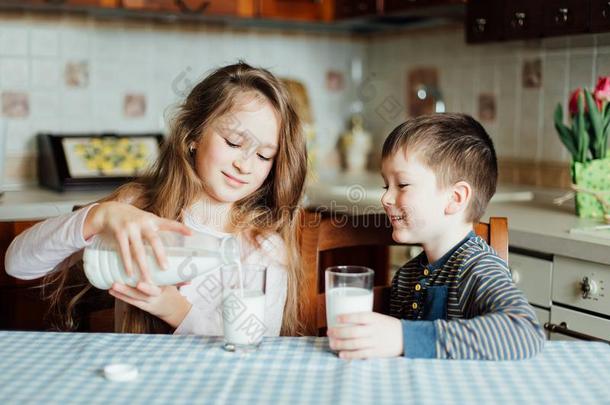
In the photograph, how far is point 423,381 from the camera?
3.14ft

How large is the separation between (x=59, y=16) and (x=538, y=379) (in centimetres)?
222

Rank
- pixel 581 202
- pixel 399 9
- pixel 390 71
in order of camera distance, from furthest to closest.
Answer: pixel 390 71
pixel 399 9
pixel 581 202

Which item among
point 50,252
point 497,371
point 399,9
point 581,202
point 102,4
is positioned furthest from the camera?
point 399,9

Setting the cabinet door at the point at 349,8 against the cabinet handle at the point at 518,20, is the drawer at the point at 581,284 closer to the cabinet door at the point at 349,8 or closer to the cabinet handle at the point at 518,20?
the cabinet handle at the point at 518,20

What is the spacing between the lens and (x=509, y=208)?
2221 millimetres

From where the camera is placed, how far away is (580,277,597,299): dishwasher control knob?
170 centimetres

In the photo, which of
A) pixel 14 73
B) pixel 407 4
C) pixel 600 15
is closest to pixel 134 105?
pixel 14 73

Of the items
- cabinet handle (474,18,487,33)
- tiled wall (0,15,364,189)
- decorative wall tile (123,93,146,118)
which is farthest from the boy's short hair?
decorative wall tile (123,93,146,118)

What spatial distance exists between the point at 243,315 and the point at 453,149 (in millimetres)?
506

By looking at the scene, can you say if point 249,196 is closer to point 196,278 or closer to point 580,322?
point 196,278

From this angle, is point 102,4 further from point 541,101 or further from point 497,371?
point 497,371

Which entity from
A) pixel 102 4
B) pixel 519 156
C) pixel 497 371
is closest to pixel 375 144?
pixel 519 156

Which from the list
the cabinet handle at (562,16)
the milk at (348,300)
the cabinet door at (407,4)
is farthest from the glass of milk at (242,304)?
the cabinet door at (407,4)

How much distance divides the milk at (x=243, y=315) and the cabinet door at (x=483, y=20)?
1.47 metres
